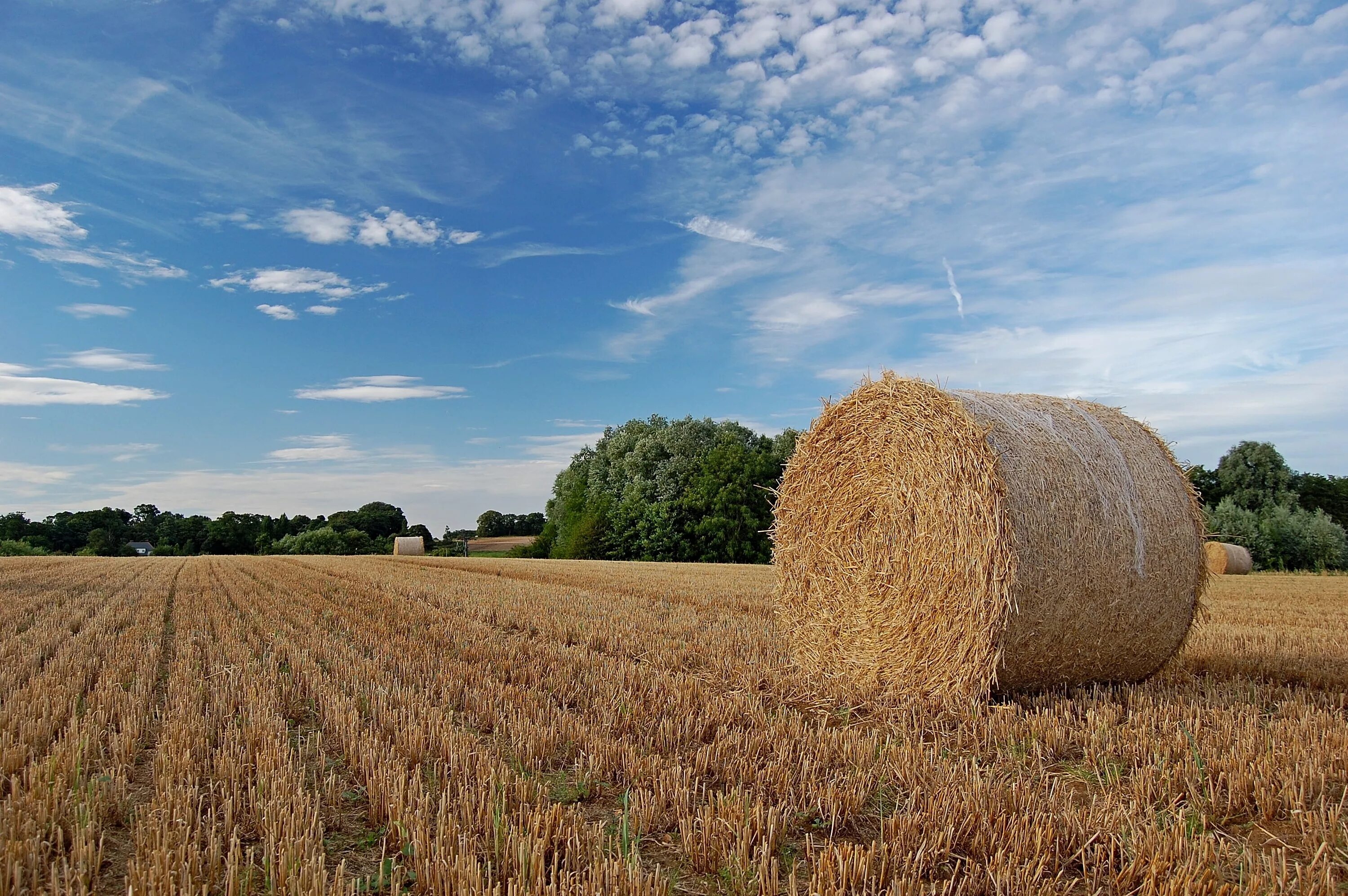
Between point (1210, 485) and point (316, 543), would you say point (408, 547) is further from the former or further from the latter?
point (1210, 485)

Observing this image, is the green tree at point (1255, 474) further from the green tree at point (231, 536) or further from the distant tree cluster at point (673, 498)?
the green tree at point (231, 536)

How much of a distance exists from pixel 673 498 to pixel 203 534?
41.7 m

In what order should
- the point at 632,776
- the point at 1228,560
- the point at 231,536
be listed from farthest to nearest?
the point at 231,536
the point at 1228,560
the point at 632,776

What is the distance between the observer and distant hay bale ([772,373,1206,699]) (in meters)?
5.43

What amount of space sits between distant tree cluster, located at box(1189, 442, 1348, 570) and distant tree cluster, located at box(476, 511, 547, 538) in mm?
53563

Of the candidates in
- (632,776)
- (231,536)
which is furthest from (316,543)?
(632,776)

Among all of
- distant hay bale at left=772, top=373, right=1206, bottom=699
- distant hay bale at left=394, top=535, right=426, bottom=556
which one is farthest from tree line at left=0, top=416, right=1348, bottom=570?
distant hay bale at left=772, top=373, right=1206, bottom=699

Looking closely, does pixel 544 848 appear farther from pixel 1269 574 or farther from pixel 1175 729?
pixel 1269 574

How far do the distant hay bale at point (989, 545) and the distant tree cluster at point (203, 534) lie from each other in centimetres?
4927

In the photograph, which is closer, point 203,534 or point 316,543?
point 316,543

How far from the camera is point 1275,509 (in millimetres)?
A: 35875

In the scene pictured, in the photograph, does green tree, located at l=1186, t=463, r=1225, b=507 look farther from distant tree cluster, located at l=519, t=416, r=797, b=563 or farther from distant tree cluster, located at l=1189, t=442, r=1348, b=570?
distant tree cluster, located at l=519, t=416, r=797, b=563

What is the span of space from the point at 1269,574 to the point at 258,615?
27.1 metres

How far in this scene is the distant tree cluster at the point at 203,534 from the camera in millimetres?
54906
